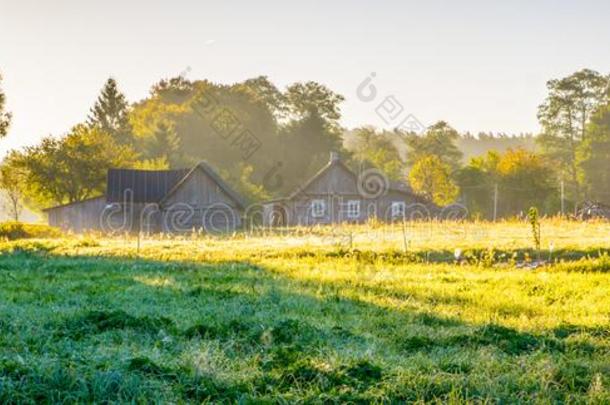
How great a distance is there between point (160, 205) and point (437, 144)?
54207 millimetres

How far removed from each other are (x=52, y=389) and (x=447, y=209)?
54874 millimetres

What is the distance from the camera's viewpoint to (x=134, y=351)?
5859 millimetres

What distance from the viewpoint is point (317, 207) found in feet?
179

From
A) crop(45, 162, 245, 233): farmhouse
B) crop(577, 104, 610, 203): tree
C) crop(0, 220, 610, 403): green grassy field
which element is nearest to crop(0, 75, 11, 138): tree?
crop(45, 162, 245, 233): farmhouse

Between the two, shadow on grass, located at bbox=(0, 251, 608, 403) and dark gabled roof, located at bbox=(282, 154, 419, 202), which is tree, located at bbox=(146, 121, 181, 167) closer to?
dark gabled roof, located at bbox=(282, 154, 419, 202)

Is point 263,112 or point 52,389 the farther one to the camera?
point 263,112

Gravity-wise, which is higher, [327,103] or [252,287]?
[327,103]

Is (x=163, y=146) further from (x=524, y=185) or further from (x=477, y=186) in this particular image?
(x=524, y=185)

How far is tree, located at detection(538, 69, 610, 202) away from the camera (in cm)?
7506

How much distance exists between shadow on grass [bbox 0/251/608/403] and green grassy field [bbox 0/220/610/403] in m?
0.02

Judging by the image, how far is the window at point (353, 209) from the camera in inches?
2197

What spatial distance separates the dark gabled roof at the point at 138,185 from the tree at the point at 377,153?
34.5 m

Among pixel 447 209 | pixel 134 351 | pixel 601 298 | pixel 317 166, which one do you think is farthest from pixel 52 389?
pixel 317 166

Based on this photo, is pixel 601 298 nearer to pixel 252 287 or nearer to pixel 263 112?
pixel 252 287
